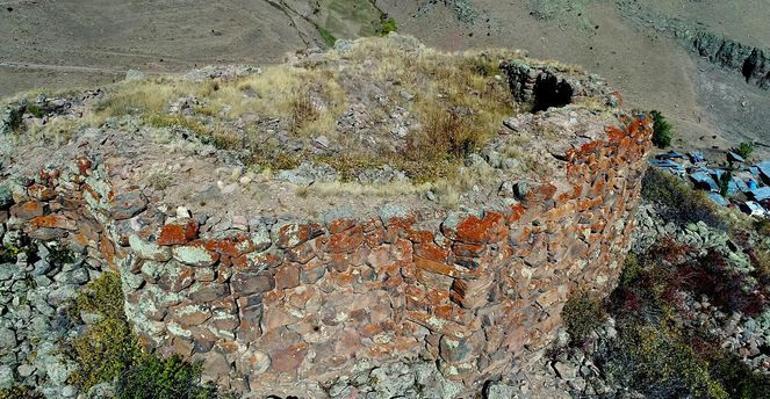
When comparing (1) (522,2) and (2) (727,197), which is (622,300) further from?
(1) (522,2)

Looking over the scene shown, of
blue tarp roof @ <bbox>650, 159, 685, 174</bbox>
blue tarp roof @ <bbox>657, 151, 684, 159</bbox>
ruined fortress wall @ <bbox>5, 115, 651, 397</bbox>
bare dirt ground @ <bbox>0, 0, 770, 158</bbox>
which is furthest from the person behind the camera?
blue tarp roof @ <bbox>657, 151, 684, 159</bbox>

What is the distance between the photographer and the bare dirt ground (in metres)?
26.2

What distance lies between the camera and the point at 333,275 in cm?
726

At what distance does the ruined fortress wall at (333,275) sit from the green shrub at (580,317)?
1.73ft

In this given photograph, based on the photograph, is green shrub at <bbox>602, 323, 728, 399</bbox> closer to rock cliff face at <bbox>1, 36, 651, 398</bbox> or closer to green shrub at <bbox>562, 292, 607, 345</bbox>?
green shrub at <bbox>562, 292, 607, 345</bbox>

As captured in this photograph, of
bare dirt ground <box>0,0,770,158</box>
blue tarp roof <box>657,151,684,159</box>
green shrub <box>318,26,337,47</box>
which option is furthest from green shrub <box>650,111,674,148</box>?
green shrub <box>318,26,337,47</box>

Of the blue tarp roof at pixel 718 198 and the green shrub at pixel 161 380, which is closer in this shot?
the green shrub at pixel 161 380

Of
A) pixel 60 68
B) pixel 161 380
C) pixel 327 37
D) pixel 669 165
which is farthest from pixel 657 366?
pixel 327 37

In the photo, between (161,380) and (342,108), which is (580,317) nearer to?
(161,380)

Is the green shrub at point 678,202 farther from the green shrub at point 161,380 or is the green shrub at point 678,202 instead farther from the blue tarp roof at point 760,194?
the blue tarp roof at point 760,194

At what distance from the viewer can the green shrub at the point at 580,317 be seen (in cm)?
915

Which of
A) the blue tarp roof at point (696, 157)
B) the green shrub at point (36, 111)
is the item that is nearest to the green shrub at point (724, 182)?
the blue tarp roof at point (696, 157)

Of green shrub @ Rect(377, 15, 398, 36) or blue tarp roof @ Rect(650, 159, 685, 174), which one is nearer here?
blue tarp roof @ Rect(650, 159, 685, 174)

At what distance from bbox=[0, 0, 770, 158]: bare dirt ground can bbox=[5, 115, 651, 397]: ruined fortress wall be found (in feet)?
63.7
